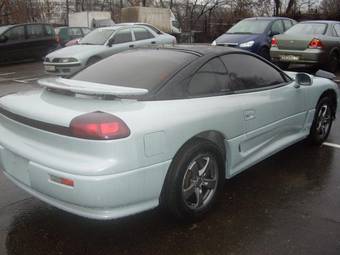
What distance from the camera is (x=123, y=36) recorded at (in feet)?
42.4

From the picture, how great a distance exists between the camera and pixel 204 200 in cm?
367

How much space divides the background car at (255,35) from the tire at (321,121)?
6.80 metres

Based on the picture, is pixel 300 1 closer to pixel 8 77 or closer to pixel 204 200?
pixel 8 77

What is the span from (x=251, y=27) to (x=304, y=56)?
226cm

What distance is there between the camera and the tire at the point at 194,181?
3.29 metres

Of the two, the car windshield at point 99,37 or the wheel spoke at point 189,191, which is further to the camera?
the car windshield at point 99,37

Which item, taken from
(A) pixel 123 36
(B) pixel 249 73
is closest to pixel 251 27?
(A) pixel 123 36

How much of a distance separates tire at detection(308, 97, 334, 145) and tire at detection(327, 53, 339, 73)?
7.20 metres

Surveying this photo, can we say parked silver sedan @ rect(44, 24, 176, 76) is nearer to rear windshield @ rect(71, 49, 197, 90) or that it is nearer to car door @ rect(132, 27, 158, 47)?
car door @ rect(132, 27, 158, 47)

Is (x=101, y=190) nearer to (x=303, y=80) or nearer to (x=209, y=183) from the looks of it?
(x=209, y=183)

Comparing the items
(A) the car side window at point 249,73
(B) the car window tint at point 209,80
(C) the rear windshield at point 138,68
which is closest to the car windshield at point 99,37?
(C) the rear windshield at point 138,68

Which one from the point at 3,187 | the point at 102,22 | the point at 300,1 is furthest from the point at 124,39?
the point at 300,1

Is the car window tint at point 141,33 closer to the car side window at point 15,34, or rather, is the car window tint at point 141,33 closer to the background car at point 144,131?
the car side window at point 15,34

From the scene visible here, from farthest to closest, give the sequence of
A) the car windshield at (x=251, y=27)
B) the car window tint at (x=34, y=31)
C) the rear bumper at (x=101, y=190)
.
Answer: the car window tint at (x=34, y=31), the car windshield at (x=251, y=27), the rear bumper at (x=101, y=190)
